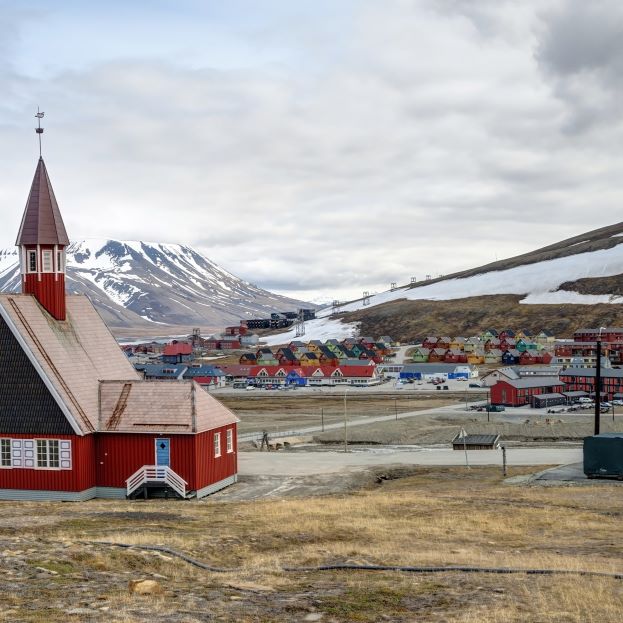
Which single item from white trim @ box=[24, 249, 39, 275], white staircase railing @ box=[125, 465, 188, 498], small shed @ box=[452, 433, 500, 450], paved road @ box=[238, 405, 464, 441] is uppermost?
white trim @ box=[24, 249, 39, 275]

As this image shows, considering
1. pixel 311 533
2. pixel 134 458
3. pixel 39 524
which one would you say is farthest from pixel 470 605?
pixel 134 458

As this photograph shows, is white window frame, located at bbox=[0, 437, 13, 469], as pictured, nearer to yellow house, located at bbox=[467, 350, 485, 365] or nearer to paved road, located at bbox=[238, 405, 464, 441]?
paved road, located at bbox=[238, 405, 464, 441]

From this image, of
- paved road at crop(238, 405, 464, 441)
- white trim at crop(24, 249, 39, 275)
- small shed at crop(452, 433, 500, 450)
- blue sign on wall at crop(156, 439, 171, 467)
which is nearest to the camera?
blue sign on wall at crop(156, 439, 171, 467)

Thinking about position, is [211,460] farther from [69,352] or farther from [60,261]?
[60,261]

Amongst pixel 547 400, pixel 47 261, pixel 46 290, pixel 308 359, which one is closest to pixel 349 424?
pixel 547 400

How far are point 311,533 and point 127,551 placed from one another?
7334 mm

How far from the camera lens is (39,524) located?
83.5 ft

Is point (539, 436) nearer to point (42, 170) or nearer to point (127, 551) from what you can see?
point (42, 170)

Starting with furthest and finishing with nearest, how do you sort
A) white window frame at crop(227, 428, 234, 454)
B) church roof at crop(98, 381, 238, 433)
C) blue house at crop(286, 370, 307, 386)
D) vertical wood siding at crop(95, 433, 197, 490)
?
blue house at crop(286, 370, 307, 386) < white window frame at crop(227, 428, 234, 454) < church roof at crop(98, 381, 238, 433) < vertical wood siding at crop(95, 433, 197, 490)

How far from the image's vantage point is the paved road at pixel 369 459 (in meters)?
52.7

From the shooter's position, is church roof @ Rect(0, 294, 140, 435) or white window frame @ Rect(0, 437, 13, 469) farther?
white window frame @ Rect(0, 437, 13, 469)

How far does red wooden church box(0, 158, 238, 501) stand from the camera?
40.1 meters

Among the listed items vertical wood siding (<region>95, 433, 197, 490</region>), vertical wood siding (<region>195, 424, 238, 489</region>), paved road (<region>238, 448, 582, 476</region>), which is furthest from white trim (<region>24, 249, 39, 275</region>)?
paved road (<region>238, 448, 582, 476</region>)

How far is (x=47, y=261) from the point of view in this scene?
44.0 metres
